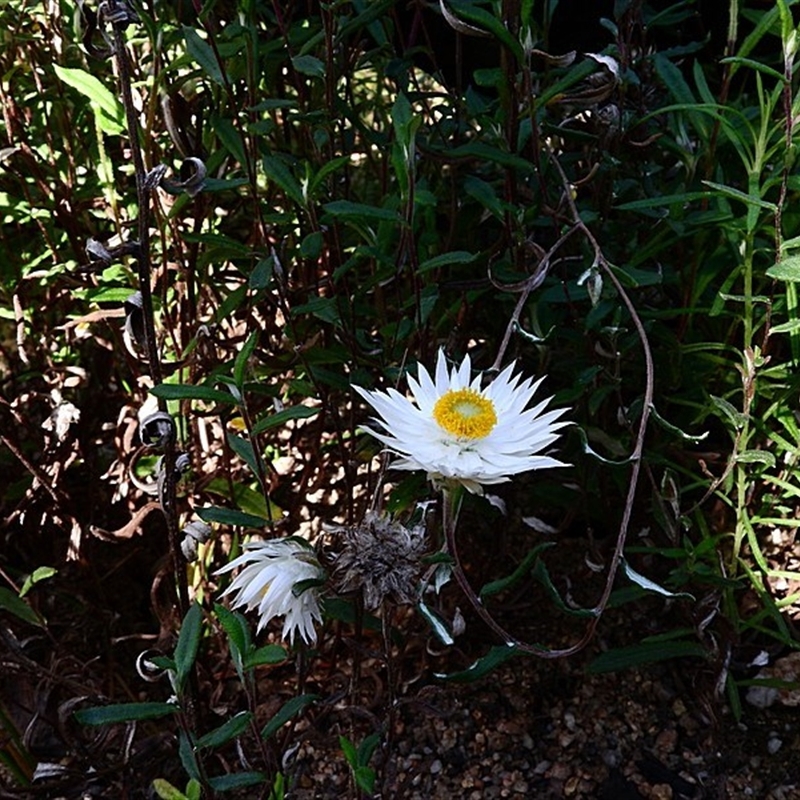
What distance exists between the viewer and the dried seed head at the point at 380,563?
97 cm

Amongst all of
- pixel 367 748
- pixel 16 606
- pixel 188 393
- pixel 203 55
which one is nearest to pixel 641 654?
pixel 367 748

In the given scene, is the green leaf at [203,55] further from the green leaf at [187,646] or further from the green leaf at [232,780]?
the green leaf at [232,780]

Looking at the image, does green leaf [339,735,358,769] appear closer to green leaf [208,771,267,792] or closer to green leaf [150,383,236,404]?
green leaf [208,771,267,792]

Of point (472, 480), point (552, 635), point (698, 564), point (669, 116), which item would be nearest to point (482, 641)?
point (552, 635)

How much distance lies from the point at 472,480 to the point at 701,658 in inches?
25.4

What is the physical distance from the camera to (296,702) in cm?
111

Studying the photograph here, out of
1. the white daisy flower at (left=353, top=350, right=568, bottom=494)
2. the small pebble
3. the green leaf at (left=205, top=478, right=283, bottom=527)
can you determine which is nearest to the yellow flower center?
the white daisy flower at (left=353, top=350, right=568, bottom=494)

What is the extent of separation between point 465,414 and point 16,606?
0.61 meters

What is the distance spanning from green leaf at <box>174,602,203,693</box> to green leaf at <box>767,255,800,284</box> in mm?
662

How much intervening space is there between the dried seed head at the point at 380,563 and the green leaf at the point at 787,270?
455 millimetres

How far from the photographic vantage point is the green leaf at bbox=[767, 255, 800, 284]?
111 cm

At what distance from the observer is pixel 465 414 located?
1.01 meters

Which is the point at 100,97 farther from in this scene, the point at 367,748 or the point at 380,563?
the point at 367,748

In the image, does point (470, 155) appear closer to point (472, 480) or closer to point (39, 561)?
point (472, 480)
